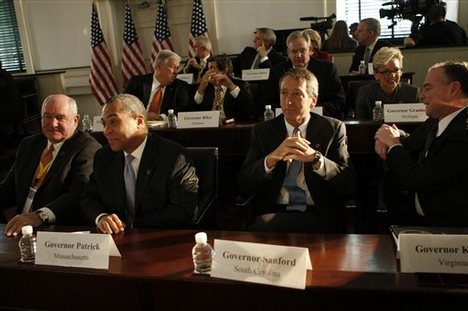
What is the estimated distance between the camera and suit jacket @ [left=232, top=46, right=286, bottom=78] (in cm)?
561

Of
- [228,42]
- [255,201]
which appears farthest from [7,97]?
[255,201]

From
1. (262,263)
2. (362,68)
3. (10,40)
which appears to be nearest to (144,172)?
(262,263)

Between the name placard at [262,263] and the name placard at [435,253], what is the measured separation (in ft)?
0.91

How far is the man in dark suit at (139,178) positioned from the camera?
6.64ft

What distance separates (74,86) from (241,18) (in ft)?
10.9

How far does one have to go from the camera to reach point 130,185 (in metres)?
2.11

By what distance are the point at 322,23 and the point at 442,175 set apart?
16.6 feet

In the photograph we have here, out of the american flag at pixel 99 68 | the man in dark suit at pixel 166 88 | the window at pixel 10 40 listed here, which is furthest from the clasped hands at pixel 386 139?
the window at pixel 10 40

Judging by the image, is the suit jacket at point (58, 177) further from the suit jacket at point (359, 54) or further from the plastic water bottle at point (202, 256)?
the suit jacket at point (359, 54)

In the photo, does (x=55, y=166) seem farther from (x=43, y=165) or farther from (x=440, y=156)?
(x=440, y=156)

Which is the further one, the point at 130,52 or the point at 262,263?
the point at 130,52

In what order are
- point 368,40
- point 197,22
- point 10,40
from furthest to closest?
point 10,40, point 197,22, point 368,40

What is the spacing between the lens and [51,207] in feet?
7.16

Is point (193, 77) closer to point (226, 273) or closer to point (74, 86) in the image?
point (74, 86)
